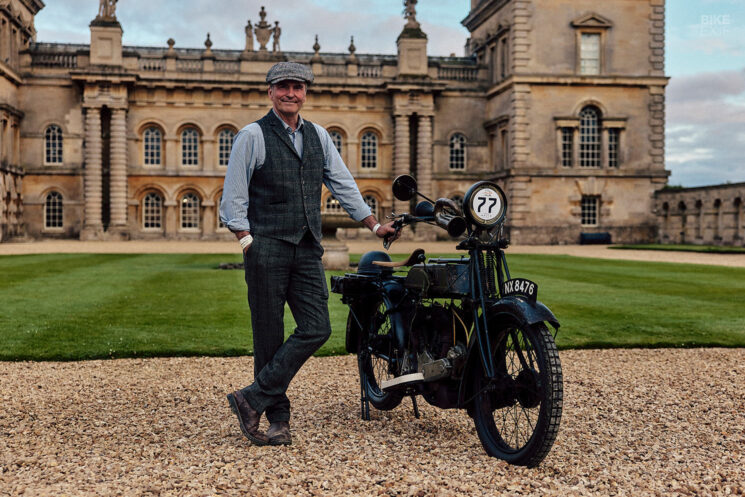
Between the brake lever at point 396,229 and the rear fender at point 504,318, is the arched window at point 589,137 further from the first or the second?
the rear fender at point 504,318

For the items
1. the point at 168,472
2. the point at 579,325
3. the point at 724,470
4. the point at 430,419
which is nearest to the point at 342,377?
the point at 430,419

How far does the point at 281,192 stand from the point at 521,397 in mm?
1770

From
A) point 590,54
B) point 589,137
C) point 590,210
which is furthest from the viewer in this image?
point 589,137

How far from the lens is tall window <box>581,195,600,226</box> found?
35.6 m

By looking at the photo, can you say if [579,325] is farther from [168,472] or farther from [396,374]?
[168,472]

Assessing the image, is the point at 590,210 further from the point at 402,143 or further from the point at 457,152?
the point at 402,143

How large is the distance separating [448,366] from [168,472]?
63.1 inches

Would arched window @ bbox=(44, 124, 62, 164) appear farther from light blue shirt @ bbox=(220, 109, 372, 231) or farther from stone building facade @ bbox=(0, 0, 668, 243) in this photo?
light blue shirt @ bbox=(220, 109, 372, 231)

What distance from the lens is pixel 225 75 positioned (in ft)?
124

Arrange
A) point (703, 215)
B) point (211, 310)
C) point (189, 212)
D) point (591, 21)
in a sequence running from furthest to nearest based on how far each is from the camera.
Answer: point (189, 212) → point (591, 21) → point (703, 215) → point (211, 310)

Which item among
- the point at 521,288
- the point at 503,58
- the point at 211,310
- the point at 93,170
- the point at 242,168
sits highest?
the point at 503,58

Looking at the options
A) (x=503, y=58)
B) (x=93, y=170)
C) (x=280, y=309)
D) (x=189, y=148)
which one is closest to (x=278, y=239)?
(x=280, y=309)

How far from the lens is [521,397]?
12.3 ft

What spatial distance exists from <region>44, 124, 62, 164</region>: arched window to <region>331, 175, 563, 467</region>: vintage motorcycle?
121ft
